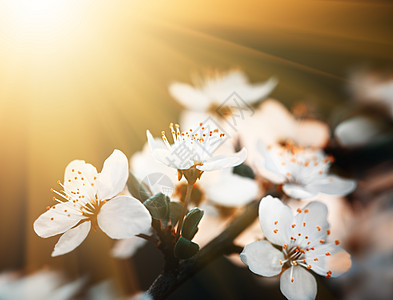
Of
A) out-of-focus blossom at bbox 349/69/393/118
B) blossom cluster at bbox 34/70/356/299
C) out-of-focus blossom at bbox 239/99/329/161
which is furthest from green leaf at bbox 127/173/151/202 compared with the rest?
out-of-focus blossom at bbox 349/69/393/118

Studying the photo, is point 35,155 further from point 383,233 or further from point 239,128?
point 383,233

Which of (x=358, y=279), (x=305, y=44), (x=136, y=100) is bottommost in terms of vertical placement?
(x=358, y=279)

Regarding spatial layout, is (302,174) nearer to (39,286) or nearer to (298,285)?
(298,285)

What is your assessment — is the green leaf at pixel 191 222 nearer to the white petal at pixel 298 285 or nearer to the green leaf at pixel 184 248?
the green leaf at pixel 184 248

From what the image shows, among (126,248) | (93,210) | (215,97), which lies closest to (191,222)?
(93,210)

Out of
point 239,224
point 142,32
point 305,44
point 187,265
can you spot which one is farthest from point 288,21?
point 187,265

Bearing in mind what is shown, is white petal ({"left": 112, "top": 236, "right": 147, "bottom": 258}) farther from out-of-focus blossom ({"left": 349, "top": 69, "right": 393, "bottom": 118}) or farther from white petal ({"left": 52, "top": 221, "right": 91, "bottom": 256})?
out-of-focus blossom ({"left": 349, "top": 69, "right": 393, "bottom": 118})

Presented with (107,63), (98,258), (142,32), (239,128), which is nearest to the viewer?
(239,128)
